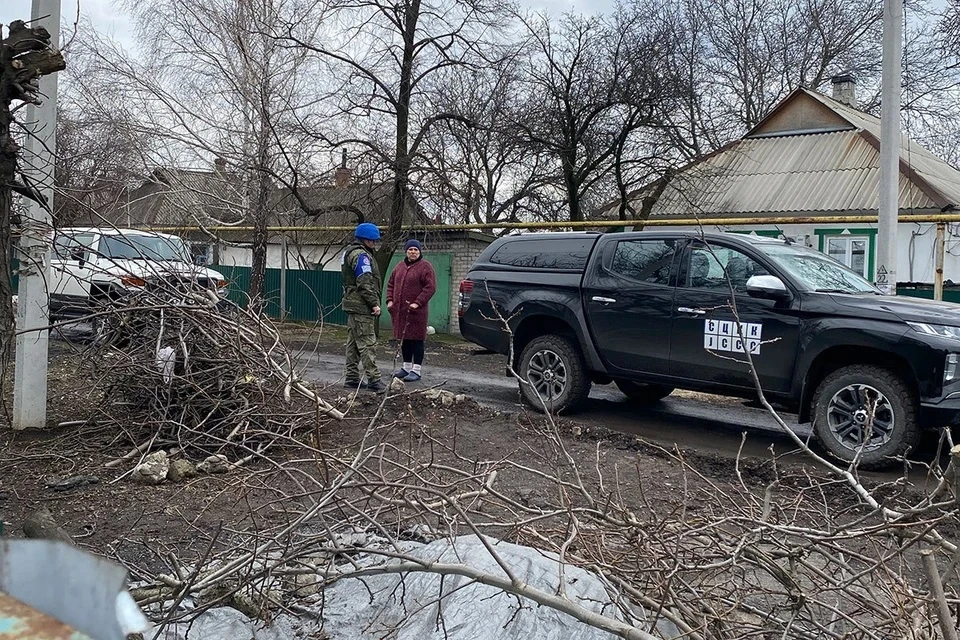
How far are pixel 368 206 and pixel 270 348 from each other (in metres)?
9.74

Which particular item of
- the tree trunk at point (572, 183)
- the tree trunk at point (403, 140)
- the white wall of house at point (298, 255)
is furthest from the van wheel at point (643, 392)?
the white wall of house at point (298, 255)

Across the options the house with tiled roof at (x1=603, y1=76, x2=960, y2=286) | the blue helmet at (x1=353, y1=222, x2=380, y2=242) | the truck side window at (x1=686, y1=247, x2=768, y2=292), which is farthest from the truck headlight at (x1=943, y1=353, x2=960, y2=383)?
the house with tiled roof at (x1=603, y1=76, x2=960, y2=286)

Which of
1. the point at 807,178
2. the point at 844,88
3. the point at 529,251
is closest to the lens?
the point at 529,251

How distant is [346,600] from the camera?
9.89ft

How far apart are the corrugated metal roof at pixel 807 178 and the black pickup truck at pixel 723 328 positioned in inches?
390

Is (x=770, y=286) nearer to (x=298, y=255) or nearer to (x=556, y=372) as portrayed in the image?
(x=556, y=372)

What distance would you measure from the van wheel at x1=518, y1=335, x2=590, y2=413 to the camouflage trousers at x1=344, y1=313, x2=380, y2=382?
5.84 feet

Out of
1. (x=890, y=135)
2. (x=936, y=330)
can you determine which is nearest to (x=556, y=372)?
(x=936, y=330)

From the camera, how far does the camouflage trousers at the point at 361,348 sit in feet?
29.0

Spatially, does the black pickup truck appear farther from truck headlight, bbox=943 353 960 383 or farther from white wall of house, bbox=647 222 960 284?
white wall of house, bbox=647 222 960 284

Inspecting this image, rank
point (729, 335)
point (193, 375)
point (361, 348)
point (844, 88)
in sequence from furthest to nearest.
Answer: point (844, 88)
point (361, 348)
point (729, 335)
point (193, 375)

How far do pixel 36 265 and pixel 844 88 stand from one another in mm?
23601

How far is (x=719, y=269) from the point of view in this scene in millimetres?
7062

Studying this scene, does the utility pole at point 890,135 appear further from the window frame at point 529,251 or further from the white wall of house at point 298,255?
the white wall of house at point 298,255
